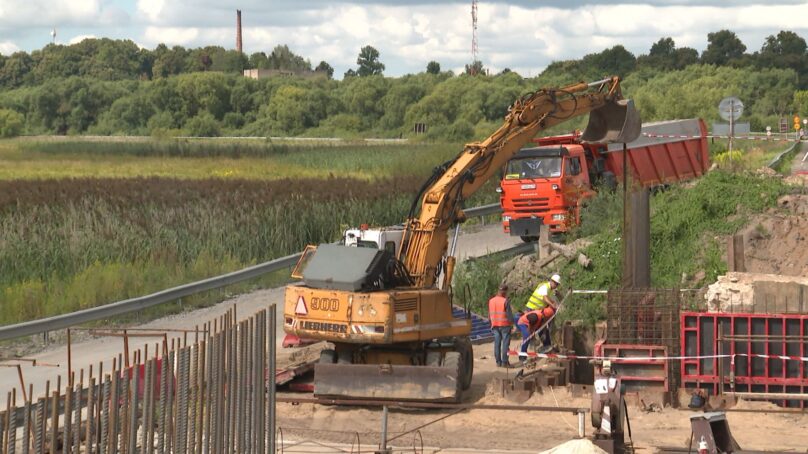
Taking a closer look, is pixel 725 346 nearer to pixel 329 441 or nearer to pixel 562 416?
pixel 562 416

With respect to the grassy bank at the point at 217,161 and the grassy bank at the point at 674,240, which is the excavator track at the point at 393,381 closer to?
the grassy bank at the point at 674,240

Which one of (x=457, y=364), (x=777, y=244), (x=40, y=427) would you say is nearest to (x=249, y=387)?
(x=40, y=427)

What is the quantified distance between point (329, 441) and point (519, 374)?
3.86 meters

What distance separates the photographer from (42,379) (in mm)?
18891

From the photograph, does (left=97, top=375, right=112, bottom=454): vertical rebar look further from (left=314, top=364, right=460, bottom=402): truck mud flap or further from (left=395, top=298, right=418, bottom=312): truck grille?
(left=314, top=364, right=460, bottom=402): truck mud flap

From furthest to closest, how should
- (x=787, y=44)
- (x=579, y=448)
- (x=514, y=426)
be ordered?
(x=787, y=44)
(x=514, y=426)
(x=579, y=448)

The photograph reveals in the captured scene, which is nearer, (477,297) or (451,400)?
(451,400)

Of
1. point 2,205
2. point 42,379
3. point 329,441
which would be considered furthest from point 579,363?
point 2,205

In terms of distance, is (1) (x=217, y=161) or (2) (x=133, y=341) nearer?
(2) (x=133, y=341)

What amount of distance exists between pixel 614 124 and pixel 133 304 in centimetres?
921

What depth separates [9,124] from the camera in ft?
362

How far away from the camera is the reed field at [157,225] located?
25750mm

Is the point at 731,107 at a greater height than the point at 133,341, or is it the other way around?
the point at 731,107

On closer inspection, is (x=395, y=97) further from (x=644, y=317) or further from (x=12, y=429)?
(x=12, y=429)
